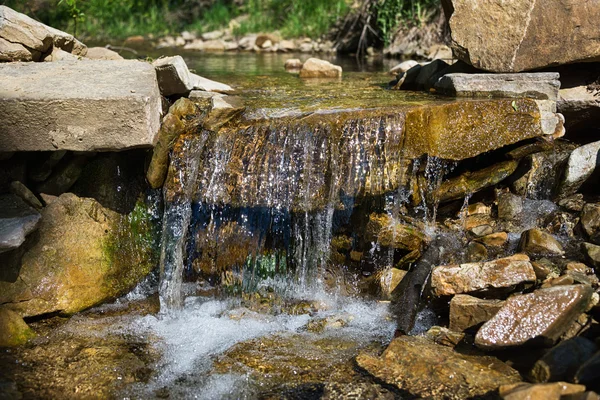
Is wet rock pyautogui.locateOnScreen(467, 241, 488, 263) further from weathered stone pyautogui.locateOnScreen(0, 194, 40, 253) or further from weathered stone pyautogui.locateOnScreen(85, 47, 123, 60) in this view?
weathered stone pyautogui.locateOnScreen(85, 47, 123, 60)

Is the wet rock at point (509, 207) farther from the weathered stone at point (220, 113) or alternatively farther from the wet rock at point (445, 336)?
the weathered stone at point (220, 113)

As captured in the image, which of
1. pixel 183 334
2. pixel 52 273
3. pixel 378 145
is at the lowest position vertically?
pixel 183 334

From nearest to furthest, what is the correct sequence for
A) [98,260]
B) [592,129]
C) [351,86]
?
1. [98,260]
2. [592,129]
3. [351,86]

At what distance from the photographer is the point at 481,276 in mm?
3891

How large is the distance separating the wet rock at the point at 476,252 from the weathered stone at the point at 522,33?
1881 mm

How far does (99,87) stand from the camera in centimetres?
420

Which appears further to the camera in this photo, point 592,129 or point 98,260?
point 592,129

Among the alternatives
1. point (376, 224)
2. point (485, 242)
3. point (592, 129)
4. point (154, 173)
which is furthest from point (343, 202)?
point (592, 129)

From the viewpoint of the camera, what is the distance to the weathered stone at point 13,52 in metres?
4.90

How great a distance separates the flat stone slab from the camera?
3969mm

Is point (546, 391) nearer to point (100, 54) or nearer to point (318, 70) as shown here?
point (100, 54)

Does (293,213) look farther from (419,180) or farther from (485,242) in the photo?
(485,242)

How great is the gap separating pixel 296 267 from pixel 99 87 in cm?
182

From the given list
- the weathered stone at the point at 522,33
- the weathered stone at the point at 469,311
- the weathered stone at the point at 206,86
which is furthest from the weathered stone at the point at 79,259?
the weathered stone at the point at 522,33
